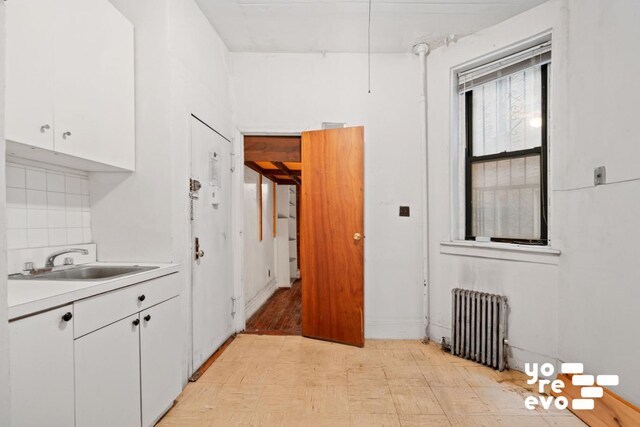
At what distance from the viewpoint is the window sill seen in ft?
7.52

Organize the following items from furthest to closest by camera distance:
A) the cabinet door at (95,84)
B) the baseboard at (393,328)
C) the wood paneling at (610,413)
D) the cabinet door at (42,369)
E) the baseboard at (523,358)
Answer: the baseboard at (393,328), the baseboard at (523,358), the wood paneling at (610,413), the cabinet door at (95,84), the cabinet door at (42,369)

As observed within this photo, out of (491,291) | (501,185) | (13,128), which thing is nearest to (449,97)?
(501,185)

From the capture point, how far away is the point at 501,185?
270cm

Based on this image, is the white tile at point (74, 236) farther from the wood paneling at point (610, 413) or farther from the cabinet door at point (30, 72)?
the wood paneling at point (610, 413)

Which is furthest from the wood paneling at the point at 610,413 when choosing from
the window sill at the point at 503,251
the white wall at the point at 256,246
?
the white wall at the point at 256,246

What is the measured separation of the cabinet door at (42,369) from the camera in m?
1.03

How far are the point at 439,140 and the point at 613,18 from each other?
1362 mm

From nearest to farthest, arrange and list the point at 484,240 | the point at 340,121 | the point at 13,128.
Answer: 1. the point at 13,128
2. the point at 484,240
3. the point at 340,121

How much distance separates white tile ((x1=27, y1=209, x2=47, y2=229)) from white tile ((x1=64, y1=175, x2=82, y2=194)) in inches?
7.9

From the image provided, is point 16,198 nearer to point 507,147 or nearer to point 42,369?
point 42,369

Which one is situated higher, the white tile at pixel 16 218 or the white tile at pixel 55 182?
the white tile at pixel 55 182

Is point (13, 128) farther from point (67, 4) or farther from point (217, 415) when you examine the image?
point (217, 415)

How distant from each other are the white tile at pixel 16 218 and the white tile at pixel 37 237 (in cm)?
5

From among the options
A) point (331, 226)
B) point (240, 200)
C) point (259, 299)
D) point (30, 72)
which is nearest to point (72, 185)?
point (30, 72)
